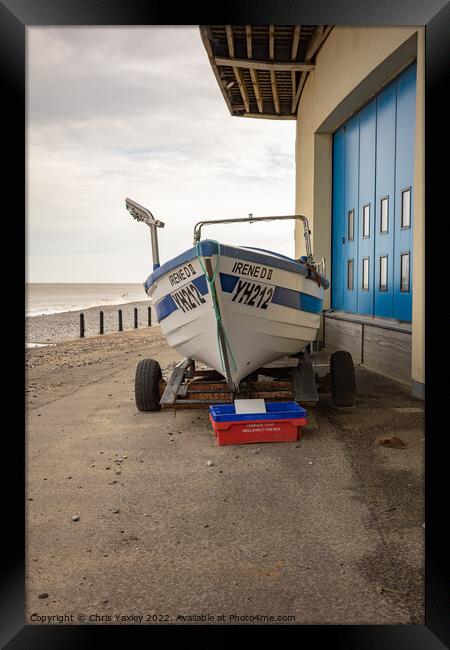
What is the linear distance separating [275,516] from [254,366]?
2519 millimetres

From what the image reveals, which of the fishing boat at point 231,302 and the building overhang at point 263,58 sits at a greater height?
the building overhang at point 263,58

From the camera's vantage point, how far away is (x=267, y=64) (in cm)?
1115

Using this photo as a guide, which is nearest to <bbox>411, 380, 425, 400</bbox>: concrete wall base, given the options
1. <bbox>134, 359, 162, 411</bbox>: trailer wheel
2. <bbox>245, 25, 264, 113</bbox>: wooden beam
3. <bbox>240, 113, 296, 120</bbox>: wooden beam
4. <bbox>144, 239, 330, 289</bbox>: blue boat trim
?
<bbox>144, 239, 330, 289</bbox>: blue boat trim

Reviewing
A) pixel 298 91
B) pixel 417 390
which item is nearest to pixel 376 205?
pixel 417 390

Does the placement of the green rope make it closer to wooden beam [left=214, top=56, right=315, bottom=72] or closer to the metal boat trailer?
the metal boat trailer

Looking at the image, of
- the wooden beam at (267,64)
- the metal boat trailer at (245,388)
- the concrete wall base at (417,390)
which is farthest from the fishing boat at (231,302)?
the wooden beam at (267,64)

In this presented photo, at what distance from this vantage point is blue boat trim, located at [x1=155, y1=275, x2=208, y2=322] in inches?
190

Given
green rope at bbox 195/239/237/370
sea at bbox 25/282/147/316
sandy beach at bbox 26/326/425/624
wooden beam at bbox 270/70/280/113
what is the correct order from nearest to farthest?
1. sandy beach at bbox 26/326/425/624
2. green rope at bbox 195/239/237/370
3. wooden beam at bbox 270/70/280/113
4. sea at bbox 25/282/147/316

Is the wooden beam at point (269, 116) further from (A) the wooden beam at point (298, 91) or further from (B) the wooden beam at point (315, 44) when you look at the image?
(B) the wooden beam at point (315, 44)

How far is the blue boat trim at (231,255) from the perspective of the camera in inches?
178

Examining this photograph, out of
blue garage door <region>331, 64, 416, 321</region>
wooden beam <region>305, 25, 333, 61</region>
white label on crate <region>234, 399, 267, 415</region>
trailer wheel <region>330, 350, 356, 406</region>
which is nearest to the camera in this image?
white label on crate <region>234, 399, 267, 415</region>

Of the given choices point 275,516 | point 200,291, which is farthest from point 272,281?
point 275,516

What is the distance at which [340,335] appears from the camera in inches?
390

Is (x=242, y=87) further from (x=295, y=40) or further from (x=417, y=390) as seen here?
(x=417, y=390)
